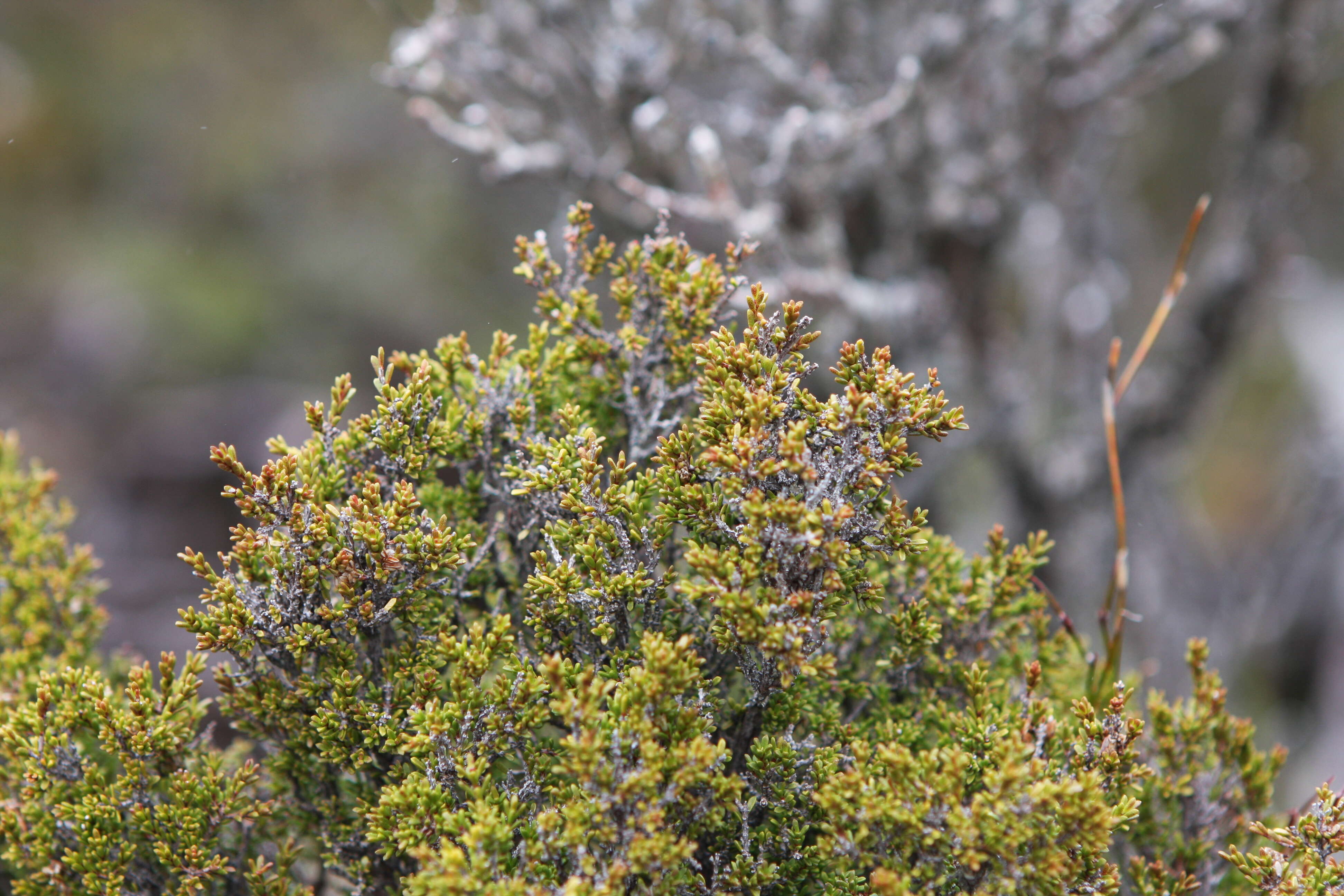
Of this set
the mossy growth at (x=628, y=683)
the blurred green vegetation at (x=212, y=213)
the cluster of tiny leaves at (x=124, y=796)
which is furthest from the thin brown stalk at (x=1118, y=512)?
the blurred green vegetation at (x=212, y=213)

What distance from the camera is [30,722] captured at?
5.62 feet

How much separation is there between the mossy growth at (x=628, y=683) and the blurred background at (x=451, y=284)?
1.33 meters

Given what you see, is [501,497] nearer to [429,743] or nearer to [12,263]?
[429,743]

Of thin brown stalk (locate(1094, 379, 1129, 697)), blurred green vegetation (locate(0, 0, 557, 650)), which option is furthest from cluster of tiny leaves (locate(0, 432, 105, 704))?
blurred green vegetation (locate(0, 0, 557, 650))

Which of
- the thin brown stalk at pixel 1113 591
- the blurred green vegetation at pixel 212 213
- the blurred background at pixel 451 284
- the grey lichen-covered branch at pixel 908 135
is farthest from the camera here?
the blurred green vegetation at pixel 212 213

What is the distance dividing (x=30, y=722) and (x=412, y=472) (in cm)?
92

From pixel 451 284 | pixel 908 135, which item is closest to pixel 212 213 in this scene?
pixel 451 284

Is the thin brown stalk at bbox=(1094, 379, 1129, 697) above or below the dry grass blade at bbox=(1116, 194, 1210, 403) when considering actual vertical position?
below

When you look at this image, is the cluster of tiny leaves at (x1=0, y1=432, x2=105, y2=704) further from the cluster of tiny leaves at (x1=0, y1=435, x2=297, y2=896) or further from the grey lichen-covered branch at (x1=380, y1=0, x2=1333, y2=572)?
the grey lichen-covered branch at (x1=380, y1=0, x2=1333, y2=572)

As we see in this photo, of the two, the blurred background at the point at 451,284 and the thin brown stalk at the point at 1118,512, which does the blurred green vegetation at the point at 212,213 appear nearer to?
the blurred background at the point at 451,284

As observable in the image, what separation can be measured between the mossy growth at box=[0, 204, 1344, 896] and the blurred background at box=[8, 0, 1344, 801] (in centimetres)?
133

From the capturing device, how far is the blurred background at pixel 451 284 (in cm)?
391

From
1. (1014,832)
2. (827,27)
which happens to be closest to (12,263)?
(827,27)

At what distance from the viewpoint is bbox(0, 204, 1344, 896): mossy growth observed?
1381 mm
